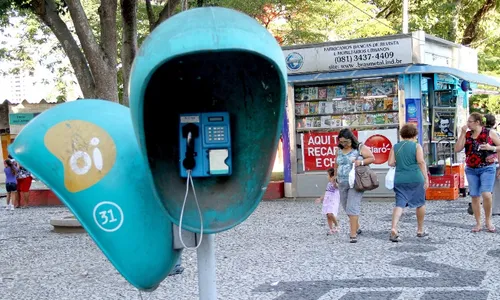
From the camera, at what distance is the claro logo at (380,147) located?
1419 cm

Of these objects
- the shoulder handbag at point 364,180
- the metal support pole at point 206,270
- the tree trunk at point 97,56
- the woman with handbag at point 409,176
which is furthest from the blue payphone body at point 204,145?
the tree trunk at point 97,56

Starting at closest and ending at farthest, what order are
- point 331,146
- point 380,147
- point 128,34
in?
1. point 128,34
2. point 380,147
3. point 331,146

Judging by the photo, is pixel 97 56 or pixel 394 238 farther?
pixel 97 56

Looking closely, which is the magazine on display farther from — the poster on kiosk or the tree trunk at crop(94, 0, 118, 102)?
the tree trunk at crop(94, 0, 118, 102)

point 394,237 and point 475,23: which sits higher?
point 475,23

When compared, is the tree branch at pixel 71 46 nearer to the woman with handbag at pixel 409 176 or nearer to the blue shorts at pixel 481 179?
the woman with handbag at pixel 409 176

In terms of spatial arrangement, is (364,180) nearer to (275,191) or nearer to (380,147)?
(380,147)

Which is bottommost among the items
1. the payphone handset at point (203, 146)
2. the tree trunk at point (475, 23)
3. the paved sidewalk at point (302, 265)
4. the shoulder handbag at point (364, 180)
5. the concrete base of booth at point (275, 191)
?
the paved sidewalk at point (302, 265)

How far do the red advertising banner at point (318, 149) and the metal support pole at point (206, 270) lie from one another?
36.1ft

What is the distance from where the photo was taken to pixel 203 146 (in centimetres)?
372

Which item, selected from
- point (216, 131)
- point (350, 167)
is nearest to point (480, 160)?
point (350, 167)

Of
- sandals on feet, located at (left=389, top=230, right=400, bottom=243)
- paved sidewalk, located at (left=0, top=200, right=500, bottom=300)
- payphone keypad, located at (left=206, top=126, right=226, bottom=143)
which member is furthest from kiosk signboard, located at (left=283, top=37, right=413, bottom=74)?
payphone keypad, located at (left=206, top=126, right=226, bottom=143)

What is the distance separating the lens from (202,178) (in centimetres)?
397

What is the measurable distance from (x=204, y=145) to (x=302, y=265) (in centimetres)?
414
